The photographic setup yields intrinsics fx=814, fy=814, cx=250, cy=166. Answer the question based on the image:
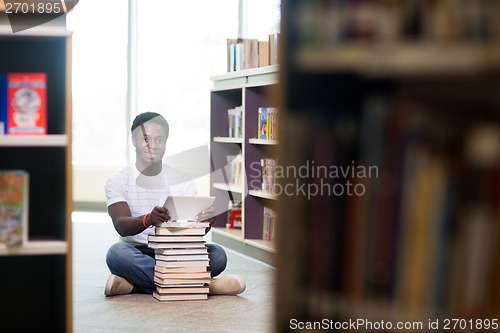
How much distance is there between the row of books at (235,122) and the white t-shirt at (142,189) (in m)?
1.68

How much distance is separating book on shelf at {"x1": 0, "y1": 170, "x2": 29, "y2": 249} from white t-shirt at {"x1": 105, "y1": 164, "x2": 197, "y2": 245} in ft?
5.04

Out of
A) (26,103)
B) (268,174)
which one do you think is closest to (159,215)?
(26,103)

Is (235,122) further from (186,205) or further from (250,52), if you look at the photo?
(186,205)

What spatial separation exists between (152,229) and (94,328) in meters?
0.93

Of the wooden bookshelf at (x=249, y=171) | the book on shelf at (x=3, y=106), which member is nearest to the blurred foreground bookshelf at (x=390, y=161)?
the book on shelf at (x=3, y=106)

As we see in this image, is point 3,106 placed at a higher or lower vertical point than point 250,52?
lower

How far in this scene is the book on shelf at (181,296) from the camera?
387cm

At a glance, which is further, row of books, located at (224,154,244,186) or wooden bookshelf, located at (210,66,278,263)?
row of books, located at (224,154,244,186)

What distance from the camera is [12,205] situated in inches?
94.9

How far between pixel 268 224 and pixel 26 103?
291cm

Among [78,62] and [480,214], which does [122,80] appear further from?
[480,214]

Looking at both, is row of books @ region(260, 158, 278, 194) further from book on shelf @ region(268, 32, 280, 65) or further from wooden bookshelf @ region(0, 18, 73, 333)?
wooden bookshelf @ region(0, 18, 73, 333)

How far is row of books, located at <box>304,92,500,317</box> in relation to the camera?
129 cm

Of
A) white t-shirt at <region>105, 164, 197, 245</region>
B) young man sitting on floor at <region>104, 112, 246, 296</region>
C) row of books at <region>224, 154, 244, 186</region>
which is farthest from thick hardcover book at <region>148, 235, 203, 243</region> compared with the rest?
row of books at <region>224, 154, 244, 186</region>
